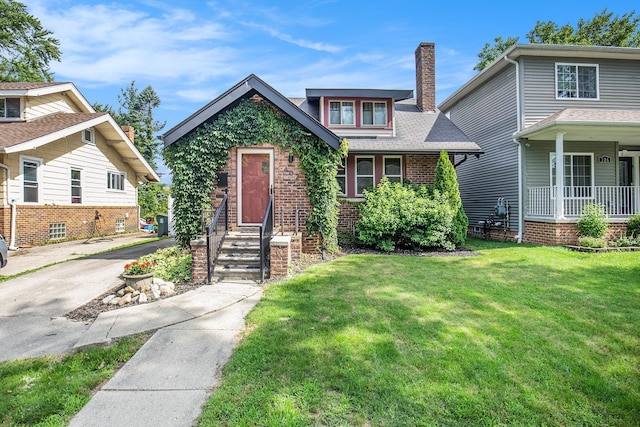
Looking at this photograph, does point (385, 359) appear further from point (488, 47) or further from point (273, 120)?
point (488, 47)

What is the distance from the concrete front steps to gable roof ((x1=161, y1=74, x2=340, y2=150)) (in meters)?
2.88

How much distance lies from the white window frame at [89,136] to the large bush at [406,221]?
12650 mm

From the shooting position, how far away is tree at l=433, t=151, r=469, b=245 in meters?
9.73

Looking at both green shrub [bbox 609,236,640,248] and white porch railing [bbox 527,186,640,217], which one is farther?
white porch railing [bbox 527,186,640,217]

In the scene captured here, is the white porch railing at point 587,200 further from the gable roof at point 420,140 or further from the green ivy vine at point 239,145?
the green ivy vine at point 239,145

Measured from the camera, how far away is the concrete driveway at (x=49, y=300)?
12.6 feet

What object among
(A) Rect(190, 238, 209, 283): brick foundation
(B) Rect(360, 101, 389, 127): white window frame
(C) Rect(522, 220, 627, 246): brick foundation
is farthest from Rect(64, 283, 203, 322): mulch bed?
(C) Rect(522, 220, 627, 246): brick foundation

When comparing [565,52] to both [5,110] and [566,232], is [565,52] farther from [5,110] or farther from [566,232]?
[5,110]

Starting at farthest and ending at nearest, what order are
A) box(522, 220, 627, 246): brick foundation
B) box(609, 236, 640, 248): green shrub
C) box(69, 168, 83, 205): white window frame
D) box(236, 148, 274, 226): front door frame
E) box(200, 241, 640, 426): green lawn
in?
box(69, 168, 83, 205): white window frame < box(522, 220, 627, 246): brick foundation < box(609, 236, 640, 248): green shrub < box(236, 148, 274, 226): front door frame < box(200, 241, 640, 426): green lawn

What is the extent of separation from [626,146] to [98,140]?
2221 cm

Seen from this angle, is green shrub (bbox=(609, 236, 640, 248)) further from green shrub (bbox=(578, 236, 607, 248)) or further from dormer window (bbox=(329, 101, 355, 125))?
dormer window (bbox=(329, 101, 355, 125))

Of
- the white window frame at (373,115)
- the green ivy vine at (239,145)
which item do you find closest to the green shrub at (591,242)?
the green ivy vine at (239,145)

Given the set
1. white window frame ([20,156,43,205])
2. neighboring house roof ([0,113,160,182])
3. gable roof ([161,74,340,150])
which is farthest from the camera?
white window frame ([20,156,43,205])

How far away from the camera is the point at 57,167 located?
12508mm
